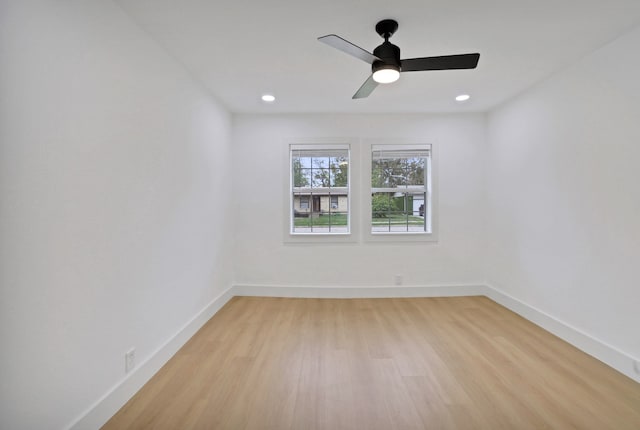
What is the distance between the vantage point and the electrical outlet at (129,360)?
1.78 metres

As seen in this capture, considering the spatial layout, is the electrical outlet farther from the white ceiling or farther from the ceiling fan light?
the ceiling fan light

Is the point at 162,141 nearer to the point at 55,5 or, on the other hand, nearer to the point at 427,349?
the point at 55,5

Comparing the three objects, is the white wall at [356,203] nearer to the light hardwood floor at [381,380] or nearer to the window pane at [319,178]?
the window pane at [319,178]

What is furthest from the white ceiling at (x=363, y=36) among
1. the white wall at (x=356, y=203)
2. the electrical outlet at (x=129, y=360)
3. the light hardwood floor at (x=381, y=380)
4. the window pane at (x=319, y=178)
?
the light hardwood floor at (x=381, y=380)

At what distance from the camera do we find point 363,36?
204cm

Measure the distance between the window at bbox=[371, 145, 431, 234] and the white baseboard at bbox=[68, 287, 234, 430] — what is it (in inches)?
98.2

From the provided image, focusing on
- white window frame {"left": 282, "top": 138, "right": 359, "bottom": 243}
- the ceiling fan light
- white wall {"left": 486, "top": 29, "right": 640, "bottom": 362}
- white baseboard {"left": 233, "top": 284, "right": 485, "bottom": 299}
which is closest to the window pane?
white window frame {"left": 282, "top": 138, "right": 359, "bottom": 243}

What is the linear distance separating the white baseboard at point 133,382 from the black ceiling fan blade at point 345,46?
95.2 inches

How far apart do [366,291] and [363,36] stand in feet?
9.61

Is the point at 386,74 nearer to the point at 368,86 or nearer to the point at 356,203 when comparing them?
the point at 368,86

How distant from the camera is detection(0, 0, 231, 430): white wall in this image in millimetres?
1147

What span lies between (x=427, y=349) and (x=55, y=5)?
3.26 meters

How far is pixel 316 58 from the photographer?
233 centimetres

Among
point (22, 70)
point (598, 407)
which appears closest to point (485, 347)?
point (598, 407)
